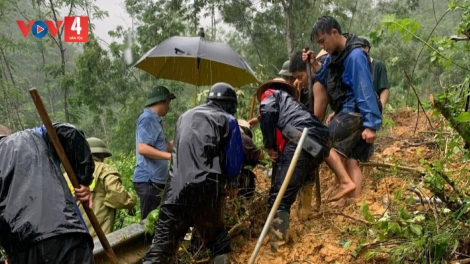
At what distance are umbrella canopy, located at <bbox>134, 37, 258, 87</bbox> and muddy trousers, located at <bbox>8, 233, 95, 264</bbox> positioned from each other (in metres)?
3.15

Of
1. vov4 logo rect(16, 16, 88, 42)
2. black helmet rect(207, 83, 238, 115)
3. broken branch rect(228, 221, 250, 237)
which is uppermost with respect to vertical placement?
vov4 logo rect(16, 16, 88, 42)

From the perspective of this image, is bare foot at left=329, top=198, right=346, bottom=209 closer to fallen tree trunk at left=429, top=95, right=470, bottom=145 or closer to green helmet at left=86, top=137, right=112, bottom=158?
fallen tree trunk at left=429, top=95, right=470, bottom=145

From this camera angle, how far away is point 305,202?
4074 millimetres

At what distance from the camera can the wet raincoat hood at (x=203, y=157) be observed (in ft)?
10.8

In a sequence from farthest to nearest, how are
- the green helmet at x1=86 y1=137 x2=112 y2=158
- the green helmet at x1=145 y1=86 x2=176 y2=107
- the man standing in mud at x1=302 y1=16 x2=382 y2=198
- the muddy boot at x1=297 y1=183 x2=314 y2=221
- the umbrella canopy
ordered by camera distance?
the umbrella canopy, the green helmet at x1=145 y1=86 x2=176 y2=107, the green helmet at x1=86 y1=137 x2=112 y2=158, the muddy boot at x1=297 y1=183 x2=314 y2=221, the man standing in mud at x1=302 y1=16 x2=382 y2=198

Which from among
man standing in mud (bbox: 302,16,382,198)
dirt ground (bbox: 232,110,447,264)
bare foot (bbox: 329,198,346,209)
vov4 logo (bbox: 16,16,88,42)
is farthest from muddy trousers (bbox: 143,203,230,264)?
vov4 logo (bbox: 16,16,88,42)

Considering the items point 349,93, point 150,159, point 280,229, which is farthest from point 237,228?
point 349,93

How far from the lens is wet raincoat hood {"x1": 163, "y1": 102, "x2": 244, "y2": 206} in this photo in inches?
130

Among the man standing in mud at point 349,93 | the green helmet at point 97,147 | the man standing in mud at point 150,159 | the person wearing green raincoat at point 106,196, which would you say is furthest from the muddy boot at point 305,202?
the green helmet at point 97,147

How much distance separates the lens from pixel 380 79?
5.22 metres

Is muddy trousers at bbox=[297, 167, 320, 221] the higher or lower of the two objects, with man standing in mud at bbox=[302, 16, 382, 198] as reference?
lower

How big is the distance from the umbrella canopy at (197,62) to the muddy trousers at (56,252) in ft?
10.3

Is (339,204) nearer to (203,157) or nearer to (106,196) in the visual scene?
(203,157)

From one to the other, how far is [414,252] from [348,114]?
160 centimetres
